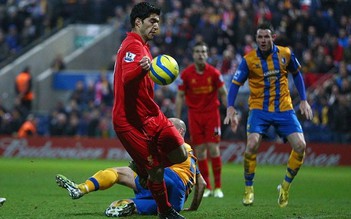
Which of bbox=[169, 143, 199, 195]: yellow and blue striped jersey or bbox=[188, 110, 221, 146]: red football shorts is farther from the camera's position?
bbox=[188, 110, 221, 146]: red football shorts

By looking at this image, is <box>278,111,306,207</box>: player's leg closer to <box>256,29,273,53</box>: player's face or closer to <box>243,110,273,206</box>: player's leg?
<box>243,110,273,206</box>: player's leg

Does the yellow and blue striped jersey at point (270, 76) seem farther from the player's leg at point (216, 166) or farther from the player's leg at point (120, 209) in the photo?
the player's leg at point (120, 209)

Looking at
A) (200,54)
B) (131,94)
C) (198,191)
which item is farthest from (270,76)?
(131,94)

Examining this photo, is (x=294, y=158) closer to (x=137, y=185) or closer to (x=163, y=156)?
(x=137, y=185)

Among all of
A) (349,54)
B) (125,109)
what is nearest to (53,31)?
(349,54)

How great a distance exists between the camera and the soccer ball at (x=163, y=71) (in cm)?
837

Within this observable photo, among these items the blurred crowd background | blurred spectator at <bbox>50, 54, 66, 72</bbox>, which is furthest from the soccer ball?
blurred spectator at <bbox>50, 54, 66, 72</bbox>

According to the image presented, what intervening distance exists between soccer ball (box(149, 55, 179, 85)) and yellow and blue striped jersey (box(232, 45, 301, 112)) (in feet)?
12.0

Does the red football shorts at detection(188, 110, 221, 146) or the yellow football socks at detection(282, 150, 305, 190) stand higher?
the yellow football socks at detection(282, 150, 305, 190)

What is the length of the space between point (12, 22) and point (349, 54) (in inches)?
551

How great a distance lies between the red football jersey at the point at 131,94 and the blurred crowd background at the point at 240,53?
558 inches

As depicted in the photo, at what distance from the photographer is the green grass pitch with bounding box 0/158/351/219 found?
10.2 meters

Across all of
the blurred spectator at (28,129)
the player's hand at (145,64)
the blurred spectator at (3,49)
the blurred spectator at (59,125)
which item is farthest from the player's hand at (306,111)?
the blurred spectator at (3,49)

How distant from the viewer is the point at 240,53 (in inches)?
1020
